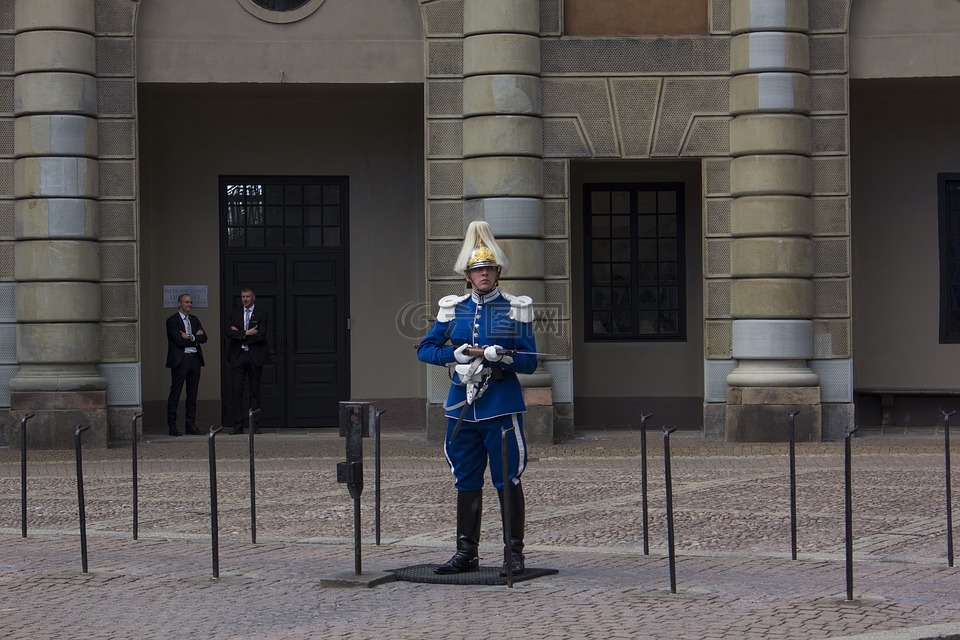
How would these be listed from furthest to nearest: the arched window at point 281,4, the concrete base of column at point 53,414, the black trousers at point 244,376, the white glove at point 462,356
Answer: the black trousers at point 244,376 < the arched window at point 281,4 < the concrete base of column at point 53,414 < the white glove at point 462,356

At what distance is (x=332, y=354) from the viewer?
2016cm

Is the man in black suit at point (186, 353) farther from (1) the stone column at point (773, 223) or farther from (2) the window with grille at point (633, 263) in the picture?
(1) the stone column at point (773, 223)

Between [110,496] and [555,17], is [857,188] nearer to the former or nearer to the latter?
[555,17]

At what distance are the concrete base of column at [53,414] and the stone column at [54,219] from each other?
0.01 m

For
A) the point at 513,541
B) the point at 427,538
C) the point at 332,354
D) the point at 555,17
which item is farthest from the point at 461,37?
the point at 513,541

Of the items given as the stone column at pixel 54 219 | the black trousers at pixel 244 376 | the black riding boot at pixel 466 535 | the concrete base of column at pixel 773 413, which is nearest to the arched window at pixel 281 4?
the stone column at pixel 54 219

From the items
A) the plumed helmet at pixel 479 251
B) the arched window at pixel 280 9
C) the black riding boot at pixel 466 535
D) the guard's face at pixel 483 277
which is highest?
the arched window at pixel 280 9

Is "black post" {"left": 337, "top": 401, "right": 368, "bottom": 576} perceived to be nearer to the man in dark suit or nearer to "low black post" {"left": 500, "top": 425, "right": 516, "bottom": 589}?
"low black post" {"left": 500, "top": 425, "right": 516, "bottom": 589}

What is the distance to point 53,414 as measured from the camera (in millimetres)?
16938

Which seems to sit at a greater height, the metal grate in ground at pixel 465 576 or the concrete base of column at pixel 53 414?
the concrete base of column at pixel 53 414

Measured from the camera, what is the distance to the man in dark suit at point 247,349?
755 inches

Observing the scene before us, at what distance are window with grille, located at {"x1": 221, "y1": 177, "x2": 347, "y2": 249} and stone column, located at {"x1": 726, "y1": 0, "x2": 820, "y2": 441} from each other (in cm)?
560

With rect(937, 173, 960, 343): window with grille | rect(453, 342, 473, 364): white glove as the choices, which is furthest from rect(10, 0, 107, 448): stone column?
rect(937, 173, 960, 343): window with grille

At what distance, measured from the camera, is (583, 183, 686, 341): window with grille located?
19.7 m
